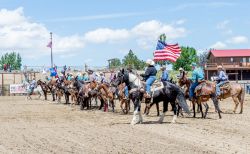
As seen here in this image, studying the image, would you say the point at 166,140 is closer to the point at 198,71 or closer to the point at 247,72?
the point at 198,71

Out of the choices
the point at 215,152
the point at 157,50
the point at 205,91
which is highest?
the point at 157,50

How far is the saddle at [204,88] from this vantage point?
2071 centimetres

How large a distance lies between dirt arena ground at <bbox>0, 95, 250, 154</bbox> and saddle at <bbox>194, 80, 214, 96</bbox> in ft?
3.96

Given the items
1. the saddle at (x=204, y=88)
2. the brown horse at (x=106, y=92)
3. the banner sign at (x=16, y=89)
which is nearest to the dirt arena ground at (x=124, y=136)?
the saddle at (x=204, y=88)

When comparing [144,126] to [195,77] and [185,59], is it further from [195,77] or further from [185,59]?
[185,59]

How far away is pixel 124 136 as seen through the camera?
49.1 ft

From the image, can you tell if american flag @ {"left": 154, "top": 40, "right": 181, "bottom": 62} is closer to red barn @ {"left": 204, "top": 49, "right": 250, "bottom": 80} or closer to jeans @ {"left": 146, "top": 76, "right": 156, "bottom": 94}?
jeans @ {"left": 146, "top": 76, "right": 156, "bottom": 94}

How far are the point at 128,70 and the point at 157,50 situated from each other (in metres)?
10.6

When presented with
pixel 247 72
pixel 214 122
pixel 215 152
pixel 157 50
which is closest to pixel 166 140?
pixel 215 152

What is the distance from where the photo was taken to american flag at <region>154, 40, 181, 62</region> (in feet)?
94.9

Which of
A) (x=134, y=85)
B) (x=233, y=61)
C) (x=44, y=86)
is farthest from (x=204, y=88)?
(x=233, y=61)

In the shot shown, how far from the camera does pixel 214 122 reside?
62.5 feet

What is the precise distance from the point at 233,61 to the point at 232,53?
1946 mm

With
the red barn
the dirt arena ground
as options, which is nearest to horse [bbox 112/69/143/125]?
the dirt arena ground
